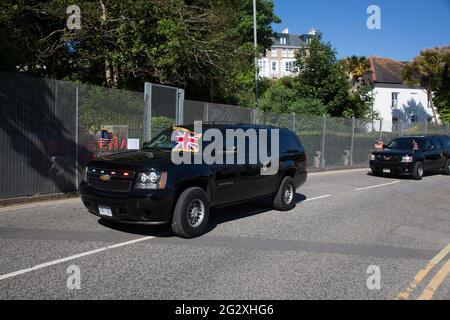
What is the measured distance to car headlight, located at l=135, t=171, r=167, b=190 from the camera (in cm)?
625

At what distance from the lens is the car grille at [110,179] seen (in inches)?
250

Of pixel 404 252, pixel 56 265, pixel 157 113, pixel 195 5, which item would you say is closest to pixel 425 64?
pixel 195 5

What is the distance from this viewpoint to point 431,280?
5262 millimetres

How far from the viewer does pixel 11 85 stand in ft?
30.5

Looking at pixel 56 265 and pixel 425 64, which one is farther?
pixel 425 64

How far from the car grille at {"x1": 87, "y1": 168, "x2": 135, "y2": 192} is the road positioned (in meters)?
0.76

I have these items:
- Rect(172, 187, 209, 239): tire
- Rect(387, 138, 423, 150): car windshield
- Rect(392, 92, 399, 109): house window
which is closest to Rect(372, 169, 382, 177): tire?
Rect(387, 138, 423, 150): car windshield

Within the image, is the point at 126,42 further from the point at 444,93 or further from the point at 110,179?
the point at 444,93

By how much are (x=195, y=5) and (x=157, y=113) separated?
7940 millimetres

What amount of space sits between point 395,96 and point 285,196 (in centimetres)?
4583

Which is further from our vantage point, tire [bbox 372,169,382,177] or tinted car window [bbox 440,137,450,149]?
tinted car window [bbox 440,137,450,149]

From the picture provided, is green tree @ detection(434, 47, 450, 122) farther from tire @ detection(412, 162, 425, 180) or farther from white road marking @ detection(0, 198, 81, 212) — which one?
white road marking @ detection(0, 198, 81, 212)

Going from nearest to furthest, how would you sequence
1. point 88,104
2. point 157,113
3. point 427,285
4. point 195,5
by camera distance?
1. point 427,285
2. point 88,104
3. point 157,113
4. point 195,5
